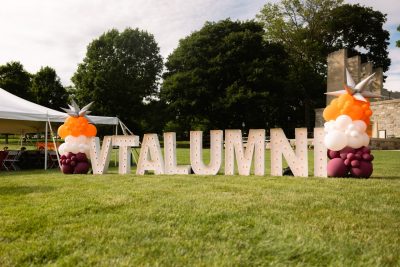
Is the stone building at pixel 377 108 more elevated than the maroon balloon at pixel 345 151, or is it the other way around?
the stone building at pixel 377 108

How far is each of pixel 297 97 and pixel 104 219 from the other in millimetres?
37153

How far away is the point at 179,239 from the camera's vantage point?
3381 millimetres

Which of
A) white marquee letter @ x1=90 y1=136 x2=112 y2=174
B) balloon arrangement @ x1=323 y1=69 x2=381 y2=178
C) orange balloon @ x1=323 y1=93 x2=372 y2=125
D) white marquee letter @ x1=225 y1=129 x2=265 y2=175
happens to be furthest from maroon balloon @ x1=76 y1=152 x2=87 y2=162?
orange balloon @ x1=323 y1=93 x2=372 y2=125

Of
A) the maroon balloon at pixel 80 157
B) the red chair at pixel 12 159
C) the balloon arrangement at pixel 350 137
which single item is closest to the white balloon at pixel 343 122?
the balloon arrangement at pixel 350 137

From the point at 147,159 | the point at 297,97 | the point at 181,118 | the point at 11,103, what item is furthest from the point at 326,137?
the point at 297,97

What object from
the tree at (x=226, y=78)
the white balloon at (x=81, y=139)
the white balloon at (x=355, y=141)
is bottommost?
the white balloon at (x=355, y=141)

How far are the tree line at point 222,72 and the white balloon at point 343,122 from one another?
64.7ft

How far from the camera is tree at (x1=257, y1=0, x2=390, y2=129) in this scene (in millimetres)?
39531

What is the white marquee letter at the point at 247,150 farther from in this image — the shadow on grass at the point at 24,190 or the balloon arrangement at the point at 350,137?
the shadow on grass at the point at 24,190

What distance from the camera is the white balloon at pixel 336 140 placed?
7.92 metres

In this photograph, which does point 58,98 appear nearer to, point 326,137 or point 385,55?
point 385,55

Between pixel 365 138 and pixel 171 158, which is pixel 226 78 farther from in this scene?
pixel 365 138

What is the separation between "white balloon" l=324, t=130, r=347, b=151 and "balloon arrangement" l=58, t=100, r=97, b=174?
22.3 ft

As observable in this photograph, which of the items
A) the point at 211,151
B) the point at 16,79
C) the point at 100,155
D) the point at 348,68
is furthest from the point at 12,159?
the point at 16,79
